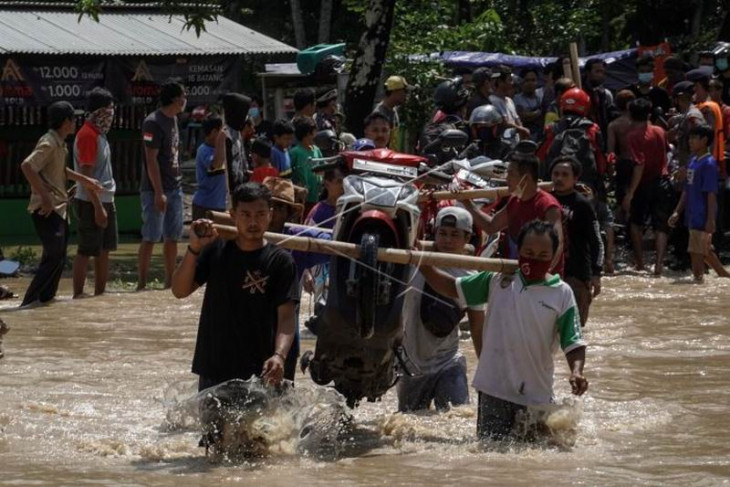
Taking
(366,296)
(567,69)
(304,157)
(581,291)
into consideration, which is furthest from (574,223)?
(567,69)

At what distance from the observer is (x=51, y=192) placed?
13.8m

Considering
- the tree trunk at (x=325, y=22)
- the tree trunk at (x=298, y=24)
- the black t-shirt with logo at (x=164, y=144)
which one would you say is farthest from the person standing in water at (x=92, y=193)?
the tree trunk at (x=298, y=24)

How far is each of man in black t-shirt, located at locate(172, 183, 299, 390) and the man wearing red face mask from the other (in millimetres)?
1011

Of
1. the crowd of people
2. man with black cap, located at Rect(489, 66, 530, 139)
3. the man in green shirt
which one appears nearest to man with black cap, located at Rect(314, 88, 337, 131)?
the crowd of people

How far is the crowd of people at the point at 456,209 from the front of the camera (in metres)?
7.61

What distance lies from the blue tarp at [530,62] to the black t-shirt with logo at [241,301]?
48.2 ft

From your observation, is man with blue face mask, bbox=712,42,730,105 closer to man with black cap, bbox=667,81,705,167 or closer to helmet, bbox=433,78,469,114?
man with black cap, bbox=667,81,705,167

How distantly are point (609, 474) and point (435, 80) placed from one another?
1289cm

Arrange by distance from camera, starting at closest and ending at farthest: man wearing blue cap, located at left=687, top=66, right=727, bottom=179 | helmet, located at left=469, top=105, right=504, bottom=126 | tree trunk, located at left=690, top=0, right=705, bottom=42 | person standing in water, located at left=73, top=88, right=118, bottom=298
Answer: person standing in water, located at left=73, top=88, right=118, bottom=298 < helmet, located at left=469, top=105, right=504, bottom=126 < man wearing blue cap, located at left=687, top=66, right=727, bottom=179 < tree trunk, located at left=690, top=0, right=705, bottom=42

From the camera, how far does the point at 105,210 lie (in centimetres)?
1419

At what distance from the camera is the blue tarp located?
73.7ft

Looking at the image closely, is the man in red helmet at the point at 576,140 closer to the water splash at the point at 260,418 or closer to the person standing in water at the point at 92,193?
the person standing in water at the point at 92,193

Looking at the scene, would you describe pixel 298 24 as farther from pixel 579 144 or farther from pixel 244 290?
pixel 244 290

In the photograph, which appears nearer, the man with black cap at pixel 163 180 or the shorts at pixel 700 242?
the man with black cap at pixel 163 180
